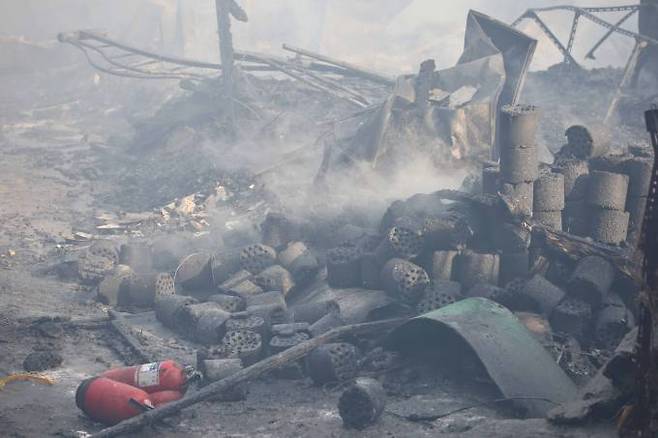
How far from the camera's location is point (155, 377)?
5855mm

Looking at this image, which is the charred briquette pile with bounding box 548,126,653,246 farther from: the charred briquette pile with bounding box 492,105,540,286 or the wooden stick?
the wooden stick

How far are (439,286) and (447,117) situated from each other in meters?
4.94

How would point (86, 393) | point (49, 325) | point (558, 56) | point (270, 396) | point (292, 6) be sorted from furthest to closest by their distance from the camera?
1. point (292, 6)
2. point (558, 56)
3. point (49, 325)
4. point (270, 396)
5. point (86, 393)

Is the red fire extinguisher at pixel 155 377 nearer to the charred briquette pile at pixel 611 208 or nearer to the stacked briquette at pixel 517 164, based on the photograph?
the stacked briquette at pixel 517 164

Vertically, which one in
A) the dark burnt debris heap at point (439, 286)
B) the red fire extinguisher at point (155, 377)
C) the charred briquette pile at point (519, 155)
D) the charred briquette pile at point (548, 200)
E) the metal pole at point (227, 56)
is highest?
the metal pole at point (227, 56)

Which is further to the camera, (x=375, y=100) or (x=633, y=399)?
(x=375, y=100)

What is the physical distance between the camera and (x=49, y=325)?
24.2 feet

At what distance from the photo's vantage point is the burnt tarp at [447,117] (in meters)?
11.4

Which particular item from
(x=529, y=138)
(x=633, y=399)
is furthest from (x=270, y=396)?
(x=529, y=138)

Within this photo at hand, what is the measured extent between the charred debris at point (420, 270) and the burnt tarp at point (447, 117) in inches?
1.2

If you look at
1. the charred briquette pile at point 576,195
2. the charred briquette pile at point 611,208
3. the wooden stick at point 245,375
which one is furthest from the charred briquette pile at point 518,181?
the wooden stick at point 245,375

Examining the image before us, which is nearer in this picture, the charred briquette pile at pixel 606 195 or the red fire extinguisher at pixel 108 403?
the red fire extinguisher at pixel 108 403

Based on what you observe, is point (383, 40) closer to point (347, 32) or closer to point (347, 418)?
point (347, 32)

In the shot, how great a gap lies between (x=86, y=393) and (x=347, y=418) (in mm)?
2374
